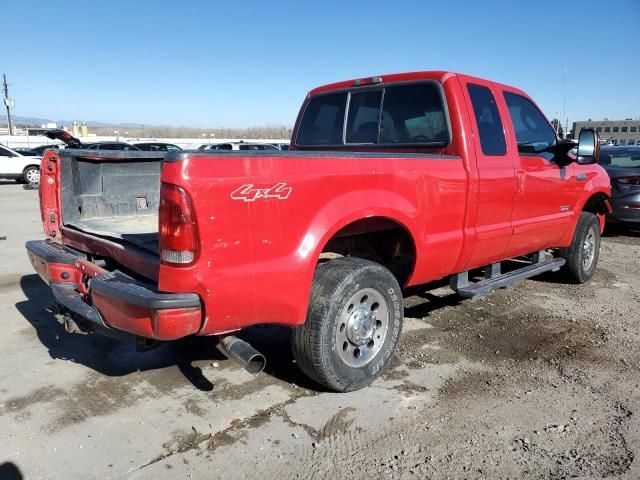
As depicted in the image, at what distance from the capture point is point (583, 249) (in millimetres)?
6070

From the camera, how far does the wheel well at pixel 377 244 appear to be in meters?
3.64

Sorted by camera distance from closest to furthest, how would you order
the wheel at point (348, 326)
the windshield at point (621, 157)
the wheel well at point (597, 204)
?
the wheel at point (348, 326)
the wheel well at point (597, 204)
the windshield at point (621, 157)

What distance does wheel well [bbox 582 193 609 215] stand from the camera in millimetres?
6102

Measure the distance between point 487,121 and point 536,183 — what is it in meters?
0.84

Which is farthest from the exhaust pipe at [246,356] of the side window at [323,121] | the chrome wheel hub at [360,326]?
the side window at [323,121]

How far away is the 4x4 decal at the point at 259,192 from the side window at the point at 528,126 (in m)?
2.85

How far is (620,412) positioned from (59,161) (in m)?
4.24

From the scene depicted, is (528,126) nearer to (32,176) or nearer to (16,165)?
(32,176)

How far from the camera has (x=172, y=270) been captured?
8.66 ft

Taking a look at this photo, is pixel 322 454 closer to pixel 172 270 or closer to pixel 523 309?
pixel 172 270

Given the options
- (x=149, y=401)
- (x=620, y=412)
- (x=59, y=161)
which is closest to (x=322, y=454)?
(x=149, y=401)

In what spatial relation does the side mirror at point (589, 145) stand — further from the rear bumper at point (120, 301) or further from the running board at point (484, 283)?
the rear bumper at point (120, 301)

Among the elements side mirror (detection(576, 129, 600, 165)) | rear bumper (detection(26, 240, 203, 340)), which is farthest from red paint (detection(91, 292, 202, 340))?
side mirror (detection(576, 129, 600, 165))

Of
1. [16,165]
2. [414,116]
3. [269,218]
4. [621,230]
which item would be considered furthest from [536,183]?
[16,165]
